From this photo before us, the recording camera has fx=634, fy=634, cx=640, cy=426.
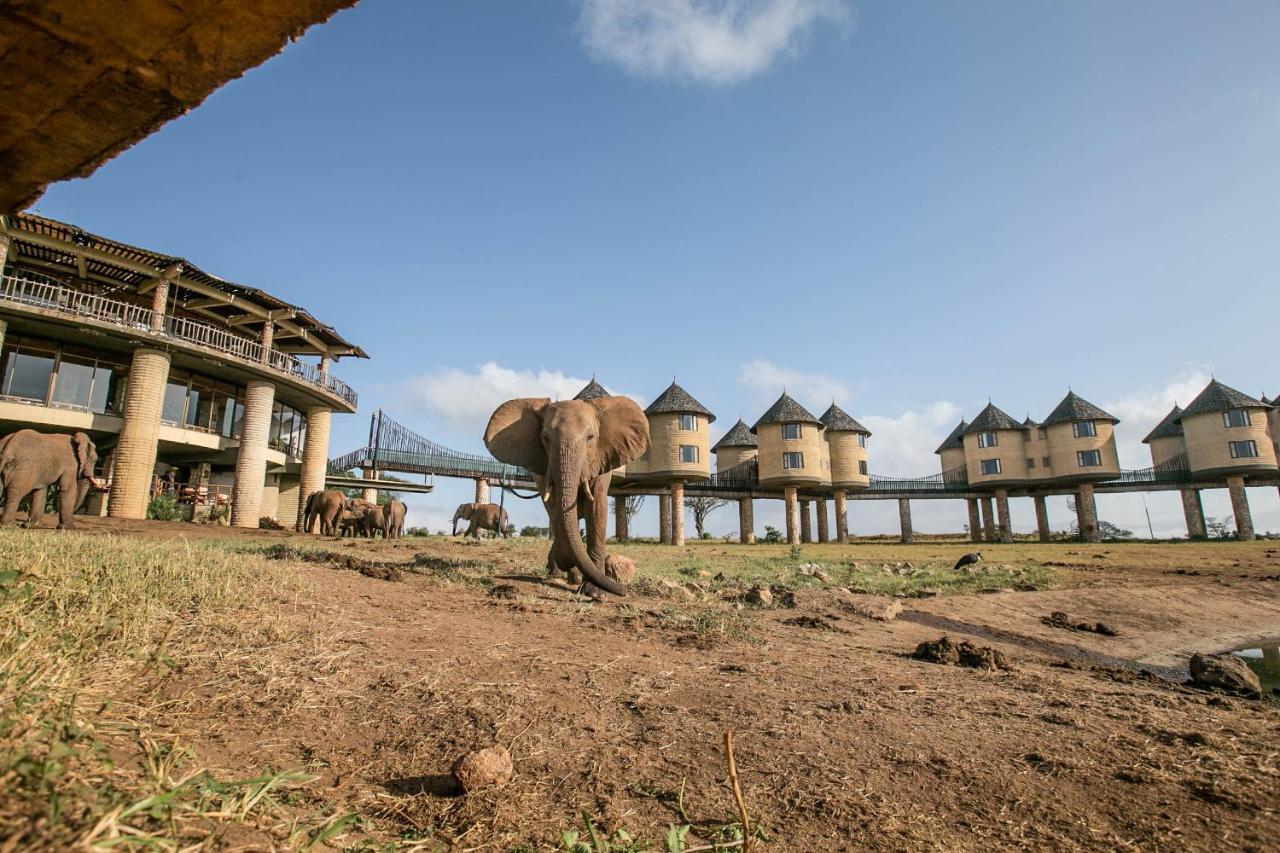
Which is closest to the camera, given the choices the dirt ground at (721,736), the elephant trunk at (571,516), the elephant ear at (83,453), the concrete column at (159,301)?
the dirt ground at (721,736)

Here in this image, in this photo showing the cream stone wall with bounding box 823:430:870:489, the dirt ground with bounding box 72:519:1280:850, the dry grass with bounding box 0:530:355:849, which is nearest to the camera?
the dry grass with bounding box 0:530:355:849

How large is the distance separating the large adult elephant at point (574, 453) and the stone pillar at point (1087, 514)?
49126 mm

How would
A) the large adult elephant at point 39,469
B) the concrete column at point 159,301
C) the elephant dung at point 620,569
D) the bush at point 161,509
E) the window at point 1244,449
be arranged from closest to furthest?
the elephant dung at point 620,569
the large adult elephant at point 39,469
the bush at point 161,509
the concrete column at point 159,301
the window at point 1244,449

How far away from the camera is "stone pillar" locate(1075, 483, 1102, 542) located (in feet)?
153

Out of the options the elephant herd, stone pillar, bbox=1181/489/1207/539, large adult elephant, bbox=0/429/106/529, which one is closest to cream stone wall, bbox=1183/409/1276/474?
stone pillar, bbox=1181/489/1207/539

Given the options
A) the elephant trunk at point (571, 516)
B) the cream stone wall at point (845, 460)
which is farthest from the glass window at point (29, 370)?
the cream stone wall at point (845, 460)

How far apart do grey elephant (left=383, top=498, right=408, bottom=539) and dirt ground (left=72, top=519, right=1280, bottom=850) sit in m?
17.0

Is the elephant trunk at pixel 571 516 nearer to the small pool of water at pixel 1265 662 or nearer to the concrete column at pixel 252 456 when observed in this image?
the small pool of water at pixel 1265 662

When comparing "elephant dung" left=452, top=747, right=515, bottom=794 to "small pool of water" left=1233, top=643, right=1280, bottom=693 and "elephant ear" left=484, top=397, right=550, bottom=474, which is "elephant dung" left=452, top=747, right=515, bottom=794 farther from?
"small pool of water" left=1233, top=643, right=1280, bottom=693

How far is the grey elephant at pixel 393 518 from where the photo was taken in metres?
23.8

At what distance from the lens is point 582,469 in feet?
32.2

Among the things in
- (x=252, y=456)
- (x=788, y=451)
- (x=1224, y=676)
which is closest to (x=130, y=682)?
(x=1224, y=676)

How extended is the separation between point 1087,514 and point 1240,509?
31.0 feet

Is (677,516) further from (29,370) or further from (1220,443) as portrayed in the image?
(1220,443)
